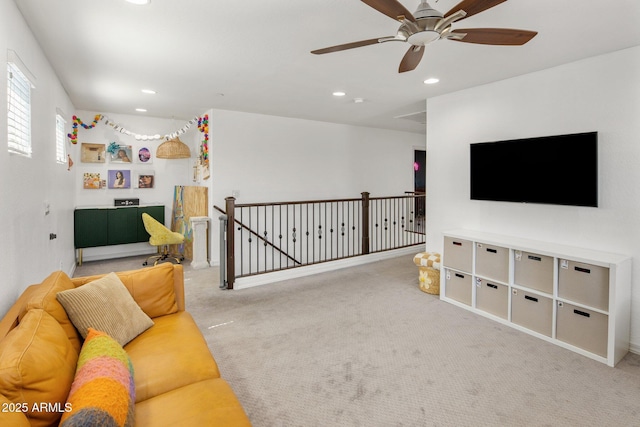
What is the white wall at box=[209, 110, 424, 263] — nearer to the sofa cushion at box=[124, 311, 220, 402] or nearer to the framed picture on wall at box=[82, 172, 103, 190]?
the framed picture on wall at box=[82, 172, 103, 190]

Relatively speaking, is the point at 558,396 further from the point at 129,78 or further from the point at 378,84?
the point at 129,78

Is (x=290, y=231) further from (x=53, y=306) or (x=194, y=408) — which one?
(x=194, y=408)

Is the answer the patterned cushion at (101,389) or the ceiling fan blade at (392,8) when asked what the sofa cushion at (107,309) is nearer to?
the patterned cushion at (101,389)

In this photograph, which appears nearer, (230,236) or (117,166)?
(230,236)

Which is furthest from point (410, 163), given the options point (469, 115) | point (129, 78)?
point (129, 78)

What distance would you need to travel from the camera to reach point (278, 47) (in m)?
2.82

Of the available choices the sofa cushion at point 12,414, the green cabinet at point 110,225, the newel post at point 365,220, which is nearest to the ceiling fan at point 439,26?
the sofa cushion at point 12,414

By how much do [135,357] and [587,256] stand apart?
11.4ft

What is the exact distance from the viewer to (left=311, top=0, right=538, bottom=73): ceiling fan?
1668mm

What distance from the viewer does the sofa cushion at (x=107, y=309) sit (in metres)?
1.79

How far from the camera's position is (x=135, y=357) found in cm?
181

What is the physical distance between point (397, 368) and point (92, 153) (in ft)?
19.8

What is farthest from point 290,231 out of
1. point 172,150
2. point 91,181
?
point 91,181

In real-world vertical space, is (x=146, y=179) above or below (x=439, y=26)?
below
